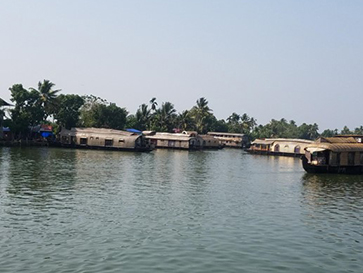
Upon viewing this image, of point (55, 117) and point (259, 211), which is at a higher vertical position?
point (55, 117)

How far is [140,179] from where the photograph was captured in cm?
2917

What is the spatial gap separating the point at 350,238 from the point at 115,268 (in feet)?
29.2

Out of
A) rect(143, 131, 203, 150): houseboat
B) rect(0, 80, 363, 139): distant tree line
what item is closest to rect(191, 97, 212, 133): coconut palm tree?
rect(0, 80, 363, 139): distant tree line

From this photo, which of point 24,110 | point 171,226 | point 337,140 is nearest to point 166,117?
point 24,110

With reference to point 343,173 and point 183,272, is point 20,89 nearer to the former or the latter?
point 343,173

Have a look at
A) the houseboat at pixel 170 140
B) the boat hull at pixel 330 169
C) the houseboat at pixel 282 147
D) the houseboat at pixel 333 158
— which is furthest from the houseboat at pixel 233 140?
the boat hull at pixel 330 169

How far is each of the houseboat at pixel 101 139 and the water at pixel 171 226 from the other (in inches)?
1319

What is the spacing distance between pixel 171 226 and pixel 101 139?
48052mm

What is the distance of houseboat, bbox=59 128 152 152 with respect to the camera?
61.6 m

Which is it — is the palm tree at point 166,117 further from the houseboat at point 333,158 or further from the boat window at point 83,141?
the houseboat at point 333,158

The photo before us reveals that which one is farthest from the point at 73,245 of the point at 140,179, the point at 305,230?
the point at 140,179

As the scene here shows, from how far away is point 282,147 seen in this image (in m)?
76.1

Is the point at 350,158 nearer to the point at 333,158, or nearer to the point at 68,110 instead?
the point at 333,158

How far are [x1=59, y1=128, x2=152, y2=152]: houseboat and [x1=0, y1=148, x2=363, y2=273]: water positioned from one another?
110ft
